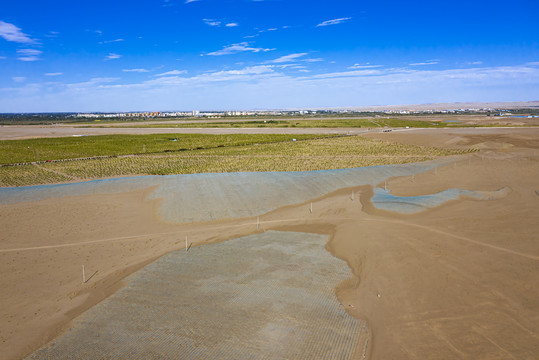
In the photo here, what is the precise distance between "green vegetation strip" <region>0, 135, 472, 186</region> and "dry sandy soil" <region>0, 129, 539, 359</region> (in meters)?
11.7

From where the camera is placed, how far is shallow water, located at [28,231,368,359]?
9234mm

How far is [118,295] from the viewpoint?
12.0m

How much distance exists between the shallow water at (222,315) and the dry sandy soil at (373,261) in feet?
2.41

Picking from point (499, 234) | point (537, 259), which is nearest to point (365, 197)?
point (499, 234)

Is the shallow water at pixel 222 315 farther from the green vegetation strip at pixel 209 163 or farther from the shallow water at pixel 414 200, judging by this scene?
the green vegetation strip at pixel 209 163

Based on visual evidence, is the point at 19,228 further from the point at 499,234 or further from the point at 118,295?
the point at 499,234

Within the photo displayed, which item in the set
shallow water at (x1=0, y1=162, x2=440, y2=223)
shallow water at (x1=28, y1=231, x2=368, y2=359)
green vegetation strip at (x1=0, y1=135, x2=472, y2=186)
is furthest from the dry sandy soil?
green vegetation strip at (x1=0, y1=135, x2=472, y2=186)

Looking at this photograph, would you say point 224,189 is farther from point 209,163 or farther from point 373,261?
point 209,163

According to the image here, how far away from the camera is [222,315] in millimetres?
10688

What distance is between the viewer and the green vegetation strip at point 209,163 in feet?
117

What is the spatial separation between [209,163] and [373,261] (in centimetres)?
3105

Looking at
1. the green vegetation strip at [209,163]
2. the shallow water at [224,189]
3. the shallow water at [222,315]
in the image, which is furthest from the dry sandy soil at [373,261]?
the green vegetation strip at [209,163]

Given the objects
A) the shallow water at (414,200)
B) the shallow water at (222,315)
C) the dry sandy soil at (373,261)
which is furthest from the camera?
the shallow water at (414,200)

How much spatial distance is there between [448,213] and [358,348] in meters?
14.3
